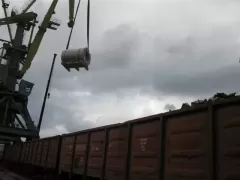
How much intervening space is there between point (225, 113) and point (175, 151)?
4.18 feet

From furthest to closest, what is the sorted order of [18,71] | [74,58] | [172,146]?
1. [18,71]
2. [74,58]
3. [172,146]

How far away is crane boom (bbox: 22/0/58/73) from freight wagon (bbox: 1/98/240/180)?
38129 millimetres

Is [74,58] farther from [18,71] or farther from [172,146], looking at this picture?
[18,71]

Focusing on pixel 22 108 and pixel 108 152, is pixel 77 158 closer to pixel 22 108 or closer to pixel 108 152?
pixel 108 152

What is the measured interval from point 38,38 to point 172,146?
43294 mm

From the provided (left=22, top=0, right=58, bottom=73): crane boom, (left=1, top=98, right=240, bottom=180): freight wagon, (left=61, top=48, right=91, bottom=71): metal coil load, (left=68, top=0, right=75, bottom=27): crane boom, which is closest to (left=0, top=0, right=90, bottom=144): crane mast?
(left=22, top=0, right=58, bottom=73): crane boom

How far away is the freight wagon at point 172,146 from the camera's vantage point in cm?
406

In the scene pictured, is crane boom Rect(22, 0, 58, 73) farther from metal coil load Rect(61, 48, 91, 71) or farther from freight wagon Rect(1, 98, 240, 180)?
freight wagon Rect(1, 98, 240, 180)

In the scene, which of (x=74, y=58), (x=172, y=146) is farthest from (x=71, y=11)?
(x=172, y=146)

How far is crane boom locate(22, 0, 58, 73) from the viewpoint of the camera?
45.1m

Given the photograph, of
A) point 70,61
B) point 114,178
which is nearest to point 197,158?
point 114,178

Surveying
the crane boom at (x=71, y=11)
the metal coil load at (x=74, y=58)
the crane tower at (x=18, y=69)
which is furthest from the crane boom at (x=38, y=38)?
the metal coil load at (x=74, y=58)

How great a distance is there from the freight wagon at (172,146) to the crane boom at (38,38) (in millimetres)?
38129

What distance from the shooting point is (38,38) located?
45656mm
